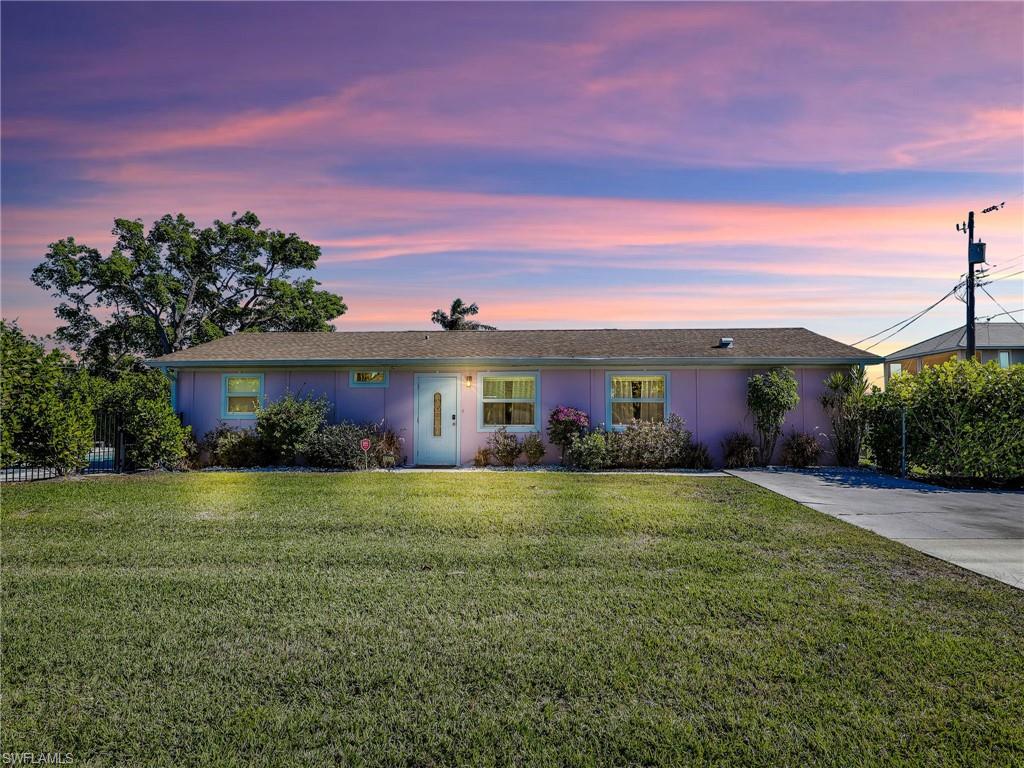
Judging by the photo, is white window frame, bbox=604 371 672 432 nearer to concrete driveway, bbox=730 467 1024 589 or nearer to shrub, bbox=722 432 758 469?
shrub, bbox=722 432 758 469

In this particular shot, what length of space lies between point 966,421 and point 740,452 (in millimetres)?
4205

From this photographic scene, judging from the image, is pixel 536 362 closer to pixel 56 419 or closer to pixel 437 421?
pixel 437 421

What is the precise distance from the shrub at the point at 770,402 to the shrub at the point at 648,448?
5.61 feet

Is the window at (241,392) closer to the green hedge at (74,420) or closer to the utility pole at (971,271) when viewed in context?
the green hedge at (74,420)

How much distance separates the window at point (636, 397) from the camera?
44.1ft

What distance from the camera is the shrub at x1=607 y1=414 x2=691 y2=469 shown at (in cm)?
1280

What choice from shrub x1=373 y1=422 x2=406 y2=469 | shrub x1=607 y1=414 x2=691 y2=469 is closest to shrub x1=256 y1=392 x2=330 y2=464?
shrub x1=373 y1=422 x2=406 y2=469

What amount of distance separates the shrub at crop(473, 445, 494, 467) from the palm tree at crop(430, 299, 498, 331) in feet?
47.6

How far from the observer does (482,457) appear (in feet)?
43.9

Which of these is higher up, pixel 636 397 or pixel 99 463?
pixel 636 397

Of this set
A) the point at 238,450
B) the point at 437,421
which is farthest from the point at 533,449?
the point at 238,450

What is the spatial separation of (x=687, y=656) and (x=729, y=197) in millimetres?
12089

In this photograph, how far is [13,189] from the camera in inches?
419

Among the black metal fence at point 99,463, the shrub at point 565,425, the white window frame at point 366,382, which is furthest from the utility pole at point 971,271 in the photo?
the black metal fence at point 99,463
